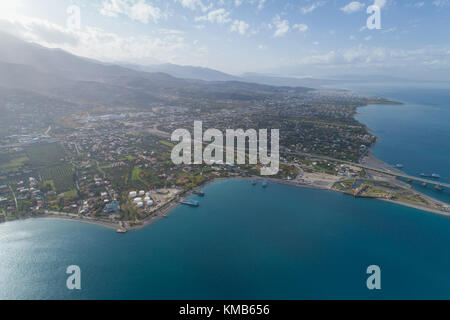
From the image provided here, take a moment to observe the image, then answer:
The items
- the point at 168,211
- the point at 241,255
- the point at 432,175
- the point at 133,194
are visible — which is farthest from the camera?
the point at 432,175

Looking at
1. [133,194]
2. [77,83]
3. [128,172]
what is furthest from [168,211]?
[77,83]

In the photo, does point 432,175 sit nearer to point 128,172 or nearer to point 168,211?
point 168,211

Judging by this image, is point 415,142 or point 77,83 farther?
point 77,83

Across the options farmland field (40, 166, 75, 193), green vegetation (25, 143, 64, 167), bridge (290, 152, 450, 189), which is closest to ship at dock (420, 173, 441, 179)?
bridge (290, 152, 450, 189)

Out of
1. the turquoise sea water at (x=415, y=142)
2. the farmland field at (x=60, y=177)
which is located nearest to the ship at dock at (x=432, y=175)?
the turquoise sea water at (x=415, y=142)

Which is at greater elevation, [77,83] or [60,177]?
[77,83]

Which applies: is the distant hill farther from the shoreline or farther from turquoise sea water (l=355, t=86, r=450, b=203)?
the shoreline

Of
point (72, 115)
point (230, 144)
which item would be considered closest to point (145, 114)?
point (72, 115)

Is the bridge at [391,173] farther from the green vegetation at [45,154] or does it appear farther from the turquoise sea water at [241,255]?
the green vegetation at [45,154]

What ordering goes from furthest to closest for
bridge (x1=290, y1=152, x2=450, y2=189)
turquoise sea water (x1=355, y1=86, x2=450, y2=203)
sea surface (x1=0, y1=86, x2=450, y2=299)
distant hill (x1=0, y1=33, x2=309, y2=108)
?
1. distant hill (x1=0, y1=33, x2=309, y2=108)
2. turquoise sea water (x1=355, y1=86, x2=450, y2=203)
3. bridge (x1=290, y1=152, x2=450, y2=189)
4. sea surface (x1=0, y1=86, x2=450, y2=299)
